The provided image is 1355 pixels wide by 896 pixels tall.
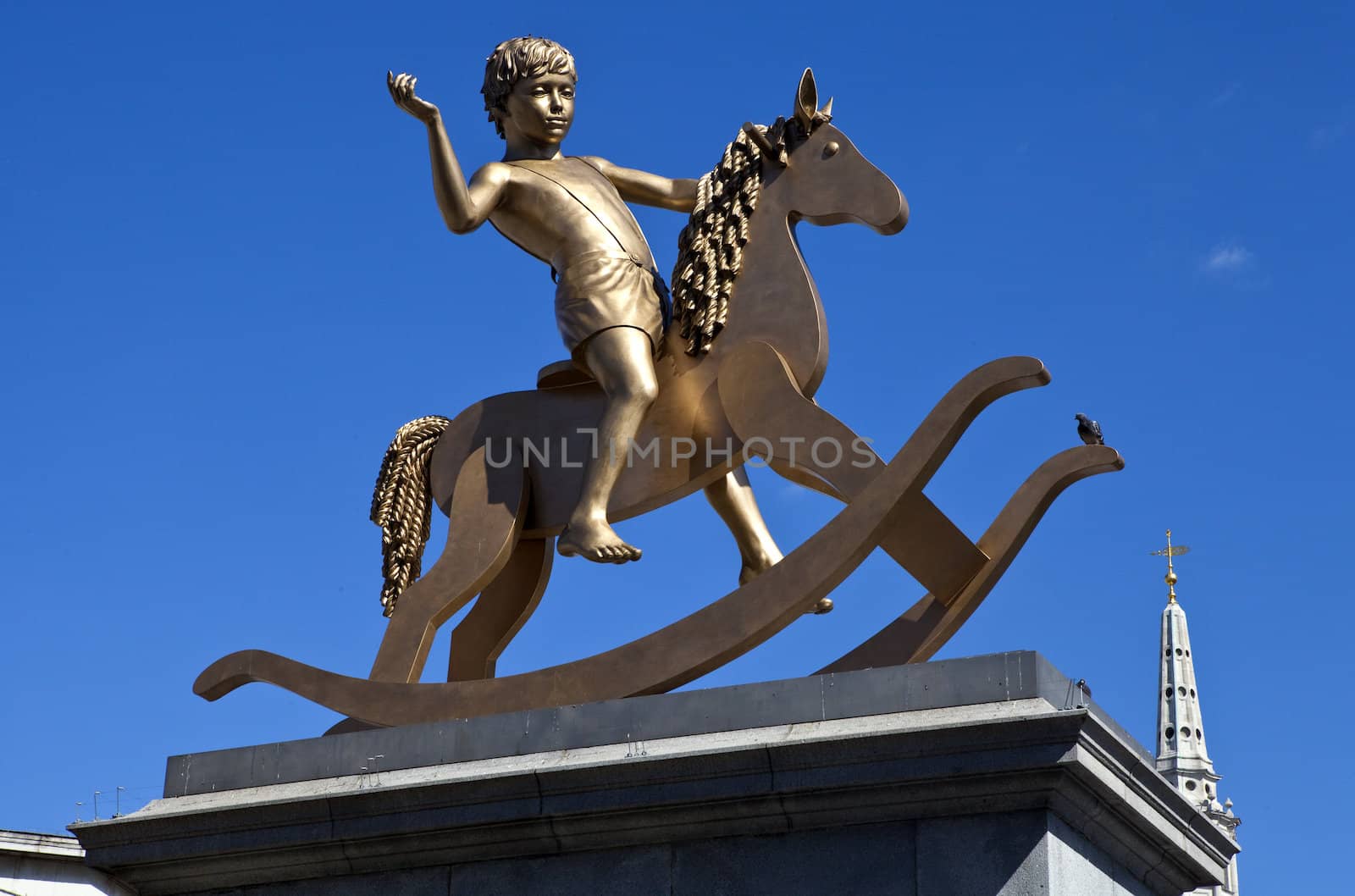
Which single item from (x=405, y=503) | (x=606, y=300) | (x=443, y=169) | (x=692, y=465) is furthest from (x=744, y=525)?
(x=443, y=169)

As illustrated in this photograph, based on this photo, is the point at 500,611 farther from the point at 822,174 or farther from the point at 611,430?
the point at 822,174

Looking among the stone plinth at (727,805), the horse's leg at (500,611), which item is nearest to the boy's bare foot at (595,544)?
the horse's leg at (500,611)

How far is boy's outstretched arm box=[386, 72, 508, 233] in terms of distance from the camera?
31.2ft

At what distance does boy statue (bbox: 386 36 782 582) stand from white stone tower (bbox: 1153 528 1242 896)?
105 feet

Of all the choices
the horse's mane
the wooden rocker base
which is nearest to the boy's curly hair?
the horse's mane

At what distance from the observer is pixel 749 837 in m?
7.50

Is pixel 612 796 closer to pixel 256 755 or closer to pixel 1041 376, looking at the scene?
pixel 256 755

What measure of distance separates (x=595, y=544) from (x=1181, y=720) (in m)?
36.3

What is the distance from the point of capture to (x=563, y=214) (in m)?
9.74

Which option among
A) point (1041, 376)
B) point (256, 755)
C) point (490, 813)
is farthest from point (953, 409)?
point (256, 755)

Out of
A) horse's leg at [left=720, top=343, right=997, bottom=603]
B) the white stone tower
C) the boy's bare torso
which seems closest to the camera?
horse's leg at [left=720, top=343, right=997, bottom=603]

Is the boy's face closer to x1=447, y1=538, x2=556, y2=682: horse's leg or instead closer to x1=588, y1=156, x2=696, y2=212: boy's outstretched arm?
x1=588, y1=156, x2=696, y2=212: boy's outstretched arm

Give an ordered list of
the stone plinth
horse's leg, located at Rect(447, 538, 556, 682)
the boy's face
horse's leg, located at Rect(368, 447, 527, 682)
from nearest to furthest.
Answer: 1. the stone plinth
2. horse's leg, located at Rect(368, 447, 527, 682)
3. horse's leg, located at Rect(447, 538, 556, 682)
4. the boy's face

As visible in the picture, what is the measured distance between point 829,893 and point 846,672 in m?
0.90
